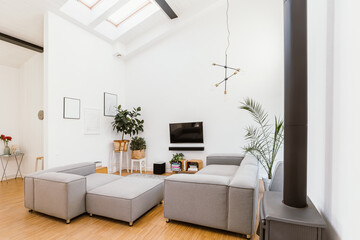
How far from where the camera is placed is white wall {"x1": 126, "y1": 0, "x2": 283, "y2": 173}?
161 inches

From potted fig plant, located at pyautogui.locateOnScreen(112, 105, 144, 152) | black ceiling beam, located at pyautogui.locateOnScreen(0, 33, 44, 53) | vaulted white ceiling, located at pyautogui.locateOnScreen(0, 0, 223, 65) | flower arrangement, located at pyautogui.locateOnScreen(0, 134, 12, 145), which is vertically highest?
vaulted white ceiling, located at pyautogui.locateOnScreen(0, 0, 223, 65)

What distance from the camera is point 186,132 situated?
4.67 meters

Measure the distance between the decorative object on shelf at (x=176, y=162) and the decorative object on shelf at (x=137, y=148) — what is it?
0.85 meters

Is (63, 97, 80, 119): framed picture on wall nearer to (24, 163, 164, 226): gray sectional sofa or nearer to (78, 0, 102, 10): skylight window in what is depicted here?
(24, 163, 164, 226): gray sectional sofa

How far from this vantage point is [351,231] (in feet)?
3.59

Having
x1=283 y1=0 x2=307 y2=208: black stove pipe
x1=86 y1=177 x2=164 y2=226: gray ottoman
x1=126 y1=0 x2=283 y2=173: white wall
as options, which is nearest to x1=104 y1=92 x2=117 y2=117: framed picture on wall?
x1=126 y1=0 x2=283 y2=173: white wall

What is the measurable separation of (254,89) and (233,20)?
1.75 meters

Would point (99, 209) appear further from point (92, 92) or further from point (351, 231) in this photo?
point (92, 92)

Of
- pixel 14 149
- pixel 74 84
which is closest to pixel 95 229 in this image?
pixel 74 84

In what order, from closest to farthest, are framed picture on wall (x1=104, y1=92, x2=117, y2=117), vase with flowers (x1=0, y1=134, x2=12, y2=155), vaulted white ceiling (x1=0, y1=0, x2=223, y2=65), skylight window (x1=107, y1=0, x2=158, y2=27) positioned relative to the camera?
vaulted white ceiling (x1=0, y1=0, x2=223, y2=65), vase with flowers (x1=0, y1=134, x2=12, y2=155), skylight window (x1=107, y1=0, x2=158, y2=27), framed picture on wall (x1=104, y1=92, x2=117, y2=117)

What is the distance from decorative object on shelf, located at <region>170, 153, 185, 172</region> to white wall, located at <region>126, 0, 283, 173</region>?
222 mm

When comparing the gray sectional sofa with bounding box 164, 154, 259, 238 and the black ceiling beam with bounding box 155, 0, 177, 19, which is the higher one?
the black ceiling beam with bounding box 155, 0, 177, 19

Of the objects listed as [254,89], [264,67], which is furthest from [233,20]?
[254,89]

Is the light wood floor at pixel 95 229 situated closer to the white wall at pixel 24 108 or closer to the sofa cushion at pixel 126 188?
the sofa cushion at pixel 126 188
